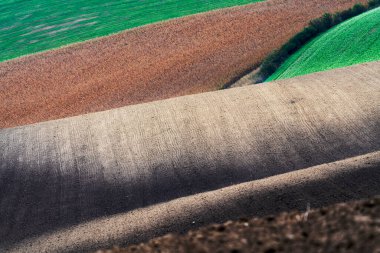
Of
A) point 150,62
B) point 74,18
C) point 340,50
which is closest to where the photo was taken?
point 340,50

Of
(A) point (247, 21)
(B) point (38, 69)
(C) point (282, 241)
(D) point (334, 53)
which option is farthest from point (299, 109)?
(B) point (38, 69)

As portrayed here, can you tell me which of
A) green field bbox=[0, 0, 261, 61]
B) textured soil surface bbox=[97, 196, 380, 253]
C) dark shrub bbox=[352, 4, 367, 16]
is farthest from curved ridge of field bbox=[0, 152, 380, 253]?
green field bbox=[0, 0, 261, 61]

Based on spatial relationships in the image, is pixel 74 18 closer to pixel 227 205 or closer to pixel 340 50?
pixel 340 50

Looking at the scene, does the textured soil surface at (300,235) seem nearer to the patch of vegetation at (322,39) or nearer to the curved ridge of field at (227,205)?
the curved ridge of field at (227,205)

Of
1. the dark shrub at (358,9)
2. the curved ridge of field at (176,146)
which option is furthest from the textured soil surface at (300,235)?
the dark shrub at (358,9)

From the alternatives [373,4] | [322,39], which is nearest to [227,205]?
[322,39]

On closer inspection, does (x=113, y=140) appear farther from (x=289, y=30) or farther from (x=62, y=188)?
(x=289, y=30)
